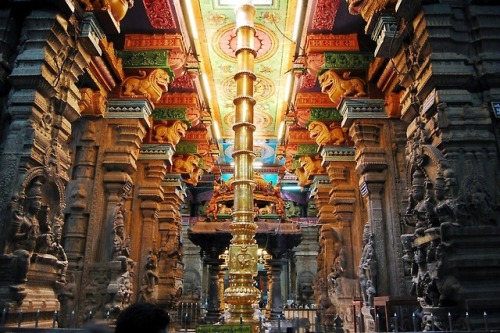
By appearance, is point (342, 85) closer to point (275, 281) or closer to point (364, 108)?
point (364, 108)

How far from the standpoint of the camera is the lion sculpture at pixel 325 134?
31.1 ft

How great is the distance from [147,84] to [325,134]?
4204 mm

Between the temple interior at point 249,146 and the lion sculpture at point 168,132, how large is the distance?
37 mm

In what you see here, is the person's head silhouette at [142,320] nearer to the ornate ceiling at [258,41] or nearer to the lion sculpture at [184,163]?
the ornate ceiling at [258,41]

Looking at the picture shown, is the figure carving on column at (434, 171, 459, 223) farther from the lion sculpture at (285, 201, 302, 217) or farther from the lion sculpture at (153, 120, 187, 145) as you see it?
the lion sculpture at (285, 201, 302, 217)

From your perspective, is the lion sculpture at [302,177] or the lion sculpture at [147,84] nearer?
the lion sculpture at [147,84]

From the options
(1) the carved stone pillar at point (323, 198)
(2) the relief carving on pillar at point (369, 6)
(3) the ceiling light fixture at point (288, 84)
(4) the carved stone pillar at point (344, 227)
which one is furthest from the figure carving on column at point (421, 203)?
(1) the carved stone pillar at point (323, 198)

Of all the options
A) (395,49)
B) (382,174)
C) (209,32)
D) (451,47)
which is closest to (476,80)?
(451,47)

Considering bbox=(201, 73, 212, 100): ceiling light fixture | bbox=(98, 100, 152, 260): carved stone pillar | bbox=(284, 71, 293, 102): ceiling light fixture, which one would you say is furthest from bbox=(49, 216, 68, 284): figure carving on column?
bbox=(284, 71, 293, 102): ceiling light fixture

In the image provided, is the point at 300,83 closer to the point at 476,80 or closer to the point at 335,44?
the point at 335,44

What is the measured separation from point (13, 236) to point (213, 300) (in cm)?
1175

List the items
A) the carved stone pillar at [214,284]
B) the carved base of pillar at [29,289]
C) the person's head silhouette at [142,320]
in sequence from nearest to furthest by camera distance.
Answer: the person's head silhouette at [142,320], the carved base of pillar at [29,289], the carved stone pillar at [214,284]

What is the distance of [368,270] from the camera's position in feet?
21.3

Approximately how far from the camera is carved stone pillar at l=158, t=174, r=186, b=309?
35.9 ft
